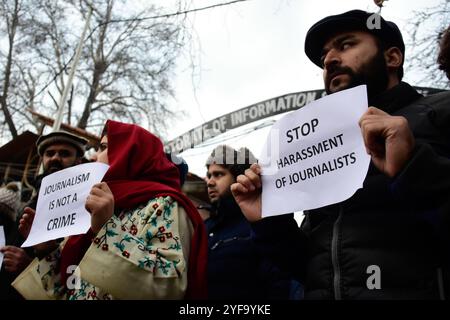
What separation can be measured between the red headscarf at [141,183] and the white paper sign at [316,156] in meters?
0.44

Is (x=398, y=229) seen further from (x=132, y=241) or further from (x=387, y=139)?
(x=132, y=241)

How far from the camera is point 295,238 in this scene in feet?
4.93

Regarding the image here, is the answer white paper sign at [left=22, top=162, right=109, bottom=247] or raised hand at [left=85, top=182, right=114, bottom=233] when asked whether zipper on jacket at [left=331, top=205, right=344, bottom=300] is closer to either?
raised hand at [left=85, top=182, right=114, bottom=233]

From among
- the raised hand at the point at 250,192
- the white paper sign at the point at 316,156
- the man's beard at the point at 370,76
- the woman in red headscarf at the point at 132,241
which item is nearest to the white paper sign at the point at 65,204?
the woman in red headscarf at the point at 132,241

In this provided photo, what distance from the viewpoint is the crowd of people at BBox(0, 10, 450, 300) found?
1.10m

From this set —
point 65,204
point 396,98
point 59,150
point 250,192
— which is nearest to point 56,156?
point 59,150

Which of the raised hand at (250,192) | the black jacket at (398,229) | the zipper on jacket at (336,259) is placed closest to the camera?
the black jacket at (398,229)

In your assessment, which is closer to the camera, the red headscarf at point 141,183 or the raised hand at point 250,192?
the raised hand at point 250,192

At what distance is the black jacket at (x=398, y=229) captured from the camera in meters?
1.04

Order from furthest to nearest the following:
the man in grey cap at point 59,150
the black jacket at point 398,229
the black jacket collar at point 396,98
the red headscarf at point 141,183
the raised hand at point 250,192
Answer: the man in grey cap at point 59,150
the red headscarf at point 141,183
the raised hand at point 250,192
the black jacket collar at point 396,98
the black jacket at point 398,229

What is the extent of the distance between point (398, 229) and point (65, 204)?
4.84 feet

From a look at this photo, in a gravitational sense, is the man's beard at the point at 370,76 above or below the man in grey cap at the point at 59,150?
below

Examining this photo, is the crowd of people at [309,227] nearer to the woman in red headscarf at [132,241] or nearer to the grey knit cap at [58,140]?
the woman in red headscarf at [132,241]

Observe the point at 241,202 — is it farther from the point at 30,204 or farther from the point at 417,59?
the point at 417,59
